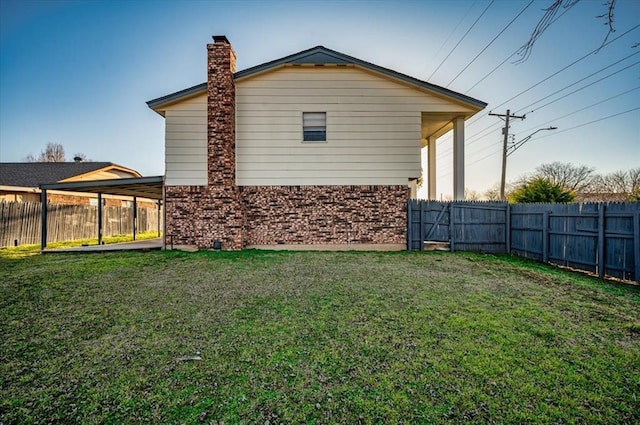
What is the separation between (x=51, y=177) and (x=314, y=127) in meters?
18.7

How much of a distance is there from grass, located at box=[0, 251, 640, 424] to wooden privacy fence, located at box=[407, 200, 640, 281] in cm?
105

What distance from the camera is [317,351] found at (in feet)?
10.1

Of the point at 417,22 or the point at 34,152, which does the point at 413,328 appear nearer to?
the point at 417,22

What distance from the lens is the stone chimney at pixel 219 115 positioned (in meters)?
10.0

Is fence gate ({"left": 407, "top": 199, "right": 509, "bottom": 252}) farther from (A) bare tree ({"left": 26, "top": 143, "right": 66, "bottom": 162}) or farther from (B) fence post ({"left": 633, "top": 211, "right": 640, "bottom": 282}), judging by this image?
(A) bare tree ({"left": 26, "top": 143, "right": 66, "bottom": 162})

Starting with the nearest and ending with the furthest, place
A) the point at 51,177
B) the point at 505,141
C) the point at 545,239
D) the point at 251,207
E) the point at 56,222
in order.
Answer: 1. the point at 545,239
2. the point at 251,207
3. the point at 56,222
4. the point at 51,177
5. the point at 505,141

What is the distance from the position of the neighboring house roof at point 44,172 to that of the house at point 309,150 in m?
13.3

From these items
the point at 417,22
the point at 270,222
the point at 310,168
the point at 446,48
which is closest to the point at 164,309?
the point at 270,222

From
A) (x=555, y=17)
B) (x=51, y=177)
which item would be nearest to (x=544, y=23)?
(x=555, y=17)

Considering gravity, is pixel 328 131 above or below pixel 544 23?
above

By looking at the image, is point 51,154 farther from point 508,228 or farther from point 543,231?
point 543,231

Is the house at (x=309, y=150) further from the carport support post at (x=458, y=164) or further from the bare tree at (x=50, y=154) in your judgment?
the bare tree at (x=50, y=154)

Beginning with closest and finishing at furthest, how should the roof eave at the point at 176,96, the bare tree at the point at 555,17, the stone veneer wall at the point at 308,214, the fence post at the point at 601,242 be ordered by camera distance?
1. the bare tree at the point at 555,17
2. the fence post at the point at 601,242
3. the roof eave at the point at 176,96
4. the stone veneer wall at the point at 308,214

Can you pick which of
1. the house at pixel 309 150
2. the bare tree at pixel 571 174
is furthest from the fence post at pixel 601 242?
the bare tree at pixel 571 174
